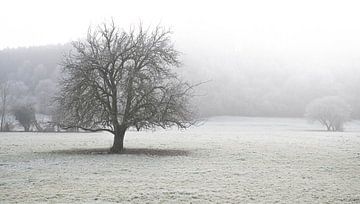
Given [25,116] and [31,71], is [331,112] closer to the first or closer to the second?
[25,116]

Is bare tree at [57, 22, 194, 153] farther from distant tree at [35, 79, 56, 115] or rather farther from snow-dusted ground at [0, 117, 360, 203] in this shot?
distant tree at [35, 79, 56, 115]

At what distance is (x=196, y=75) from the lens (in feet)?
388

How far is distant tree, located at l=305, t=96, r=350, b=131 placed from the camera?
309ft

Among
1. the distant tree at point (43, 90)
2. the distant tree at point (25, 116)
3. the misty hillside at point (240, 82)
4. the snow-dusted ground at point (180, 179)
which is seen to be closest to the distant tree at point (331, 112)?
the misty hillside at point (240, 82)

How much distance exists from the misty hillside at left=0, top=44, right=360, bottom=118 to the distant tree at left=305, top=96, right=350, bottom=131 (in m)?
29.3

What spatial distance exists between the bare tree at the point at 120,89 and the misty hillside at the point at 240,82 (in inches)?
3281

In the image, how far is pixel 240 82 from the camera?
13600 centimetres

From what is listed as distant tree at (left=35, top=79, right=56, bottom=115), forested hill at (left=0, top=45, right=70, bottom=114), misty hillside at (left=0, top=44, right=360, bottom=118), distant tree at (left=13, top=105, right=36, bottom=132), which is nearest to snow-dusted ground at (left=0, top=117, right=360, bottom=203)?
distant tree at (left=13, top=105, right=36, bottom=132)

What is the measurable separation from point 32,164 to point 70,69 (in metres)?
8.07

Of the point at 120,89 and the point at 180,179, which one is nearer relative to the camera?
the point at 180,179

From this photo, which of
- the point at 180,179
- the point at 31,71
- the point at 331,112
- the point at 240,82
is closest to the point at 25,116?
the point at 31,71

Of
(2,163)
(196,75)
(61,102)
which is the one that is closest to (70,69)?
(61,102)

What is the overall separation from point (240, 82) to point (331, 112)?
4479cm

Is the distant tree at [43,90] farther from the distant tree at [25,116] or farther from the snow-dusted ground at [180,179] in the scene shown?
the snow-dusted ground at [180,179]
